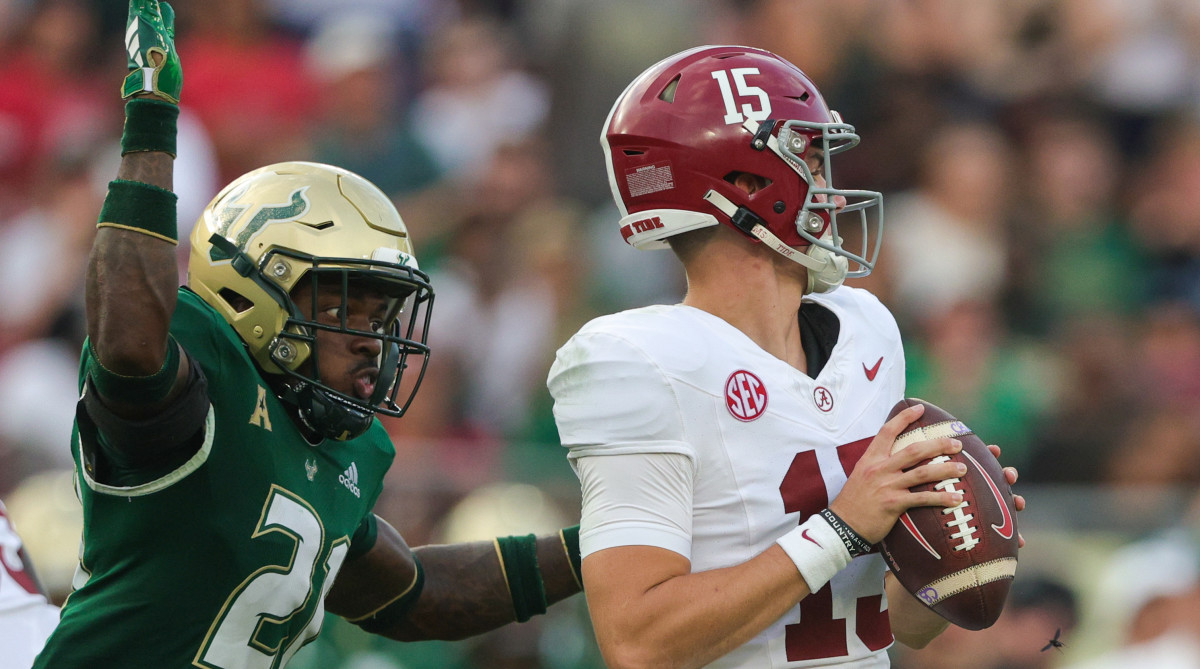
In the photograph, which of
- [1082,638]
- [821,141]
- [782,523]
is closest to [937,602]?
[782,523]

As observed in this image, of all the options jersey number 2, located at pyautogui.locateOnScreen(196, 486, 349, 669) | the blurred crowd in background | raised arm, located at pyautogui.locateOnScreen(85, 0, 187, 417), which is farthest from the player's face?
the blurred crowd in background

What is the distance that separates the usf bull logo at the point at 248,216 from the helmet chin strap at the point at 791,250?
40.0 inches

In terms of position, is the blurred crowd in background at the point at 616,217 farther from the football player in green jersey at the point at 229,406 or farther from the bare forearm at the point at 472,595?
the football player in green jersey at the point at 229,406

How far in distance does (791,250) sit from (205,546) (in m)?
1.39

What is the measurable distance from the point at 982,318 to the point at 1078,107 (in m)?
1.82

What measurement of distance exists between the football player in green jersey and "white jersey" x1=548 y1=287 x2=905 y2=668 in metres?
0.65

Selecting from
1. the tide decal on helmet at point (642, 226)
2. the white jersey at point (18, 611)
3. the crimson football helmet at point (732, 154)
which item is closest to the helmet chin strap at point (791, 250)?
the crimson football helmet at point (732, 154)

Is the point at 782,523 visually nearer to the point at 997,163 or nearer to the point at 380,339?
the point at 380,339

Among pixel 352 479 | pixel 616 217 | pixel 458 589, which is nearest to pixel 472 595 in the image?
pixel 458 589

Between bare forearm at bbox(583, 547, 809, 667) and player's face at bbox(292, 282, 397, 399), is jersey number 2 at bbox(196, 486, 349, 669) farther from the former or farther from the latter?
bare forearm at bbox(583, 547, 809, 667)

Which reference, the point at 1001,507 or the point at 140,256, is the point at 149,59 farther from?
the point at 1001,507

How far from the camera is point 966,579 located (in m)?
2.77

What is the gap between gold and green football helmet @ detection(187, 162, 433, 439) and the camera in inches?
127

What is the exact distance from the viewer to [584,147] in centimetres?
830
